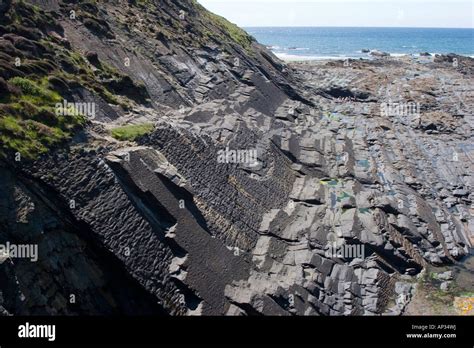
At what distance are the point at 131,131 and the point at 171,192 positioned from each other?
497cm

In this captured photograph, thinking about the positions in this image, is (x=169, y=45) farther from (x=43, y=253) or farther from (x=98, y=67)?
(x=43, y=253)

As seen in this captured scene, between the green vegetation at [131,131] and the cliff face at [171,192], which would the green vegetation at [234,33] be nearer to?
the cliff face at [171,192]

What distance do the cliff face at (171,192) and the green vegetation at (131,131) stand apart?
11 cm

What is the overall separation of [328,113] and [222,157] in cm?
3114

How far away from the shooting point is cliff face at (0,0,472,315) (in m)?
21.2

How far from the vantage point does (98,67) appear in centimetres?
3453

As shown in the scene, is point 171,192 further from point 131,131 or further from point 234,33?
point 234,33

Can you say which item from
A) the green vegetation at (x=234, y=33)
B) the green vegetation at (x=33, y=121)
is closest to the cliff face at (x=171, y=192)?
the green vegetation at (x=33, y=121)

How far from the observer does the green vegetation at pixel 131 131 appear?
2633 centimetres

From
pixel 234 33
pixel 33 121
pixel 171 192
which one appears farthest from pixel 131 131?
pixel 234 33

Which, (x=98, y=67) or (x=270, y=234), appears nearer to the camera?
(x=270, y=234)

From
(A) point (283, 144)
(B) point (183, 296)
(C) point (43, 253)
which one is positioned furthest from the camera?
(A) point (283, 144)

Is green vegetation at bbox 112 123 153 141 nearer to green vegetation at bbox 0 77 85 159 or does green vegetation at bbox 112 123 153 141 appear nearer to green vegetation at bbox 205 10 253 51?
green vegetation at bbox 0 77 85 159

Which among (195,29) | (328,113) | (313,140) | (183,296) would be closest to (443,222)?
(313,140)
